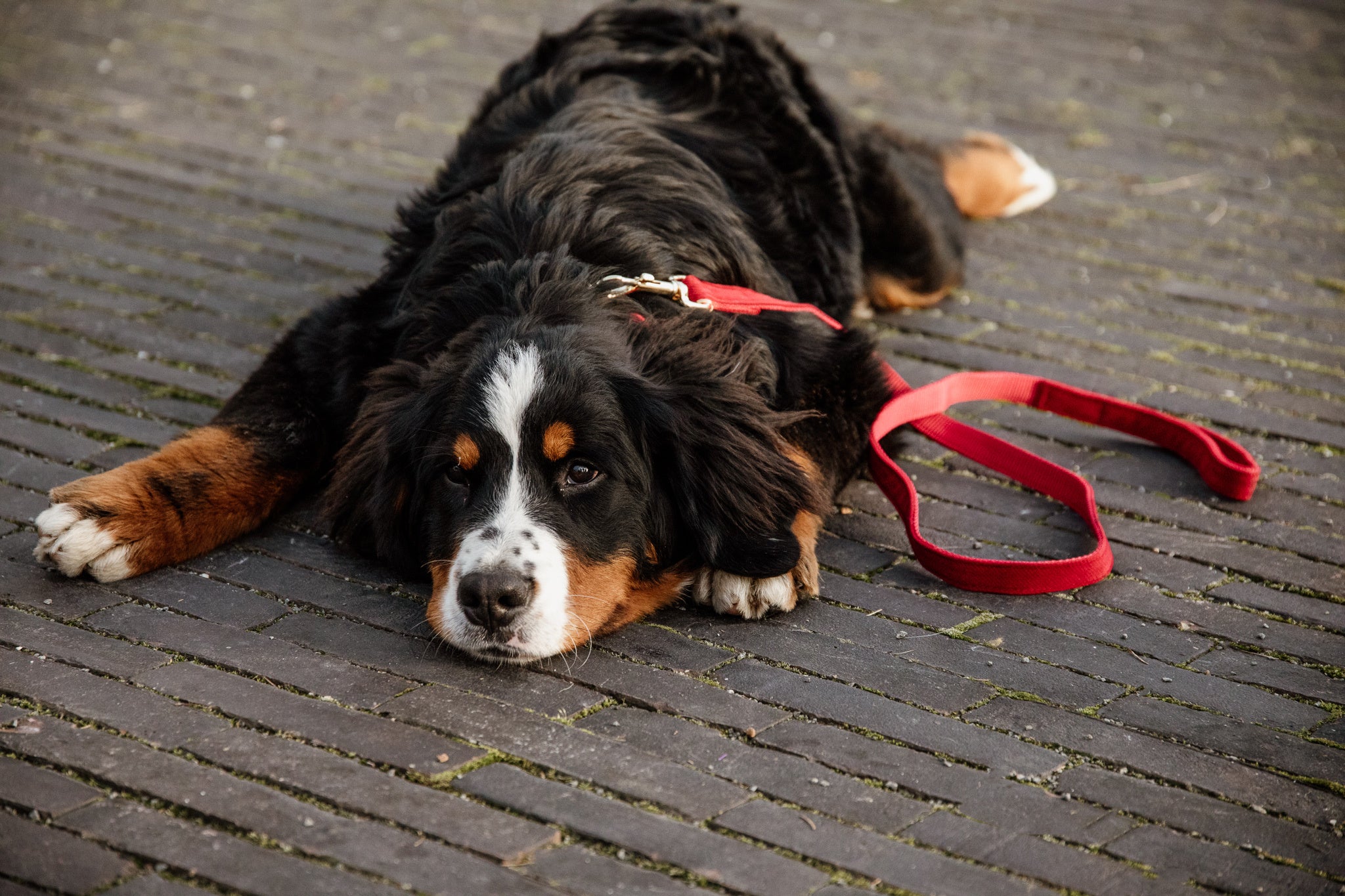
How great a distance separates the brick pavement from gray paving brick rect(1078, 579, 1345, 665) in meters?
0.01

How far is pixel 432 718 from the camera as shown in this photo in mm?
2900

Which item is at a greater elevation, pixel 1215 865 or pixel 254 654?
pixel 254 654

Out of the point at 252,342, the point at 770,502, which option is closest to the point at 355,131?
the point at 252,342

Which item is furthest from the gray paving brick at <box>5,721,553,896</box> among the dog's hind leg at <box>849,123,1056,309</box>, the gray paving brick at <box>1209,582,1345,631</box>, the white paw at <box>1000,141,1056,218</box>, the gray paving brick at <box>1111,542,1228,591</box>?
the white paw at <box>1000,141,1056,218</box>

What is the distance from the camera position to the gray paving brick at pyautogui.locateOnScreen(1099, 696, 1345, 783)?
9.38ft

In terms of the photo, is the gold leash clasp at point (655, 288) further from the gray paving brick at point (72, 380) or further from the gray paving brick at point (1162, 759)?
the gray paving brick at point (72, 380)

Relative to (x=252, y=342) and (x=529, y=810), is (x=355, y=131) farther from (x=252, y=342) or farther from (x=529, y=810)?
(x=529, y=810)

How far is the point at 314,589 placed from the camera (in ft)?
11.4

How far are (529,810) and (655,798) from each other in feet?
0.84

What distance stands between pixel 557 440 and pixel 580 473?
0.12 meters

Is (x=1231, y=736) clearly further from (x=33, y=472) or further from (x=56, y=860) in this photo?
(x=33, y=472)

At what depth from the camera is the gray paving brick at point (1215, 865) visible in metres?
2.48

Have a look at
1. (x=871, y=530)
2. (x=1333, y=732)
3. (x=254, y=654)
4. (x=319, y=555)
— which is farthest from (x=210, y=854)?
(x=1333, y=732)

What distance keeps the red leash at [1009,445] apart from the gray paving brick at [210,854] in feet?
5.60
